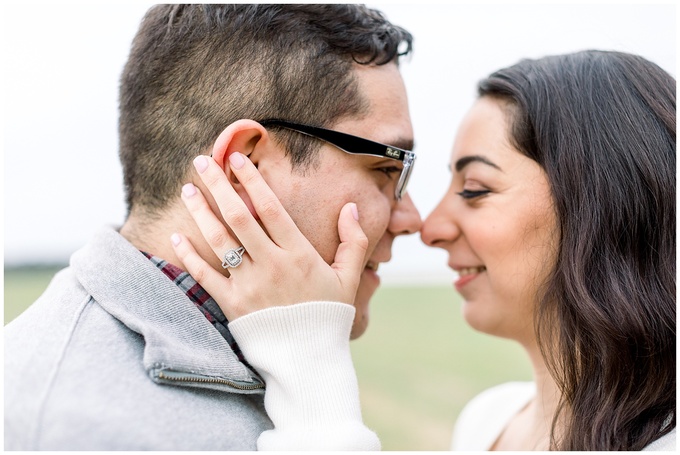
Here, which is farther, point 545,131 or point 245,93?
point 545,131

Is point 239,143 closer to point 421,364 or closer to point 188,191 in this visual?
point 188,191

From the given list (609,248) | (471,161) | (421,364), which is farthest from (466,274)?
(421,364)

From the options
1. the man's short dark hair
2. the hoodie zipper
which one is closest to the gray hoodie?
the hoodie zipper

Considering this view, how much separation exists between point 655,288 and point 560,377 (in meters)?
0.48

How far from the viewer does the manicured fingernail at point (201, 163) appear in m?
2.05

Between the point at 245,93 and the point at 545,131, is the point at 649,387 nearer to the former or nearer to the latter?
the point at 545,131

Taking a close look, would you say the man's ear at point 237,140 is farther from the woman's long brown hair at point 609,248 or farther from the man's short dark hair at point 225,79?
the woman's long brown hair at point 609,248

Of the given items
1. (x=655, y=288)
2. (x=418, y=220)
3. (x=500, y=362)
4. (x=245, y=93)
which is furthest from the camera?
(x=500, y=362)

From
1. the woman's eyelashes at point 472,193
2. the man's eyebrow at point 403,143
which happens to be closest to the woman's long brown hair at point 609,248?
the woman's eyelashes at point 472,193

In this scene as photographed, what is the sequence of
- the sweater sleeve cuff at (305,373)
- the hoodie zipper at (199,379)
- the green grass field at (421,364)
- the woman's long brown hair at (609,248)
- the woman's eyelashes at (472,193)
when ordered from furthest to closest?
the green grass field at (421,364)
the woman's eyelashes at (472,193)
the woman's long brown hair at (609,248)
the sweater sleeve cuff at (305,373)
the hoodie zipper at (199,379)

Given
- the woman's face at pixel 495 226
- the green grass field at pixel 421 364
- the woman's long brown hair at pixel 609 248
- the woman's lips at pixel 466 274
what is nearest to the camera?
the woman's long brown hair at pixel 609 248

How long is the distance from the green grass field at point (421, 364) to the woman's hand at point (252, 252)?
4232mm

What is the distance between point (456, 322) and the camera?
21.3 m

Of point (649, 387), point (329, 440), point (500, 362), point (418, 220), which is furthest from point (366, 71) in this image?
point (500, 362)
